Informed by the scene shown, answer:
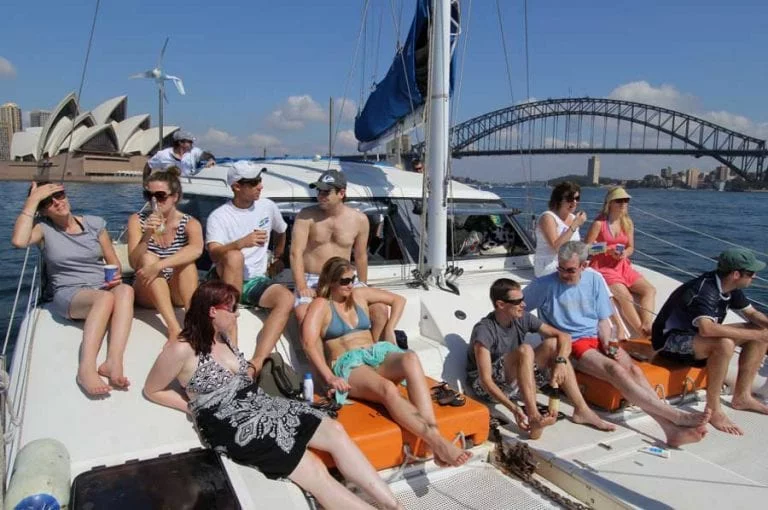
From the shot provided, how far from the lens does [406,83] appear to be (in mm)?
5488

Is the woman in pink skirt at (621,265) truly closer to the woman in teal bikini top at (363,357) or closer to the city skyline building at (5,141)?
the woman in teal bikini top at (363,357)

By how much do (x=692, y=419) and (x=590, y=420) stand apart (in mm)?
590

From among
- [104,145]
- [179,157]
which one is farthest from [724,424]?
[104,145]

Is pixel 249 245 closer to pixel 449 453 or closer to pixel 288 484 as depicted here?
pixel 288 484

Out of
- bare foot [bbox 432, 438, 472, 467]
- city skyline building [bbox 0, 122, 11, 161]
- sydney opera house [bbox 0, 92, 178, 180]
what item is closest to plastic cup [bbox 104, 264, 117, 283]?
bare foot [bbox 432, 438, 472, 467]

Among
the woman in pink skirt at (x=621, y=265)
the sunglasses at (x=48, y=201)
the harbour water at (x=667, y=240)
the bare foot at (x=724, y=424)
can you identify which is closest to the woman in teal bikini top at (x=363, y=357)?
the sunglasses at (x=48, y=201)

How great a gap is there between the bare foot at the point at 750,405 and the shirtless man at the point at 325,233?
287 centimetres

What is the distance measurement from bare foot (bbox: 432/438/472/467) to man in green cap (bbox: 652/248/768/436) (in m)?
1.84

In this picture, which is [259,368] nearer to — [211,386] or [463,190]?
[211,386]

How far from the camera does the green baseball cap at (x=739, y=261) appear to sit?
3.93 metres

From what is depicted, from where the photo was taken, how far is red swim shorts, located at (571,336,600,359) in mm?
4160

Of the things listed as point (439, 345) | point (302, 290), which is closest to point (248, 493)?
point (302, 290)

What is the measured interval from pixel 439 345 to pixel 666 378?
163cm

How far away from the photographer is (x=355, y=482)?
2861 mm
